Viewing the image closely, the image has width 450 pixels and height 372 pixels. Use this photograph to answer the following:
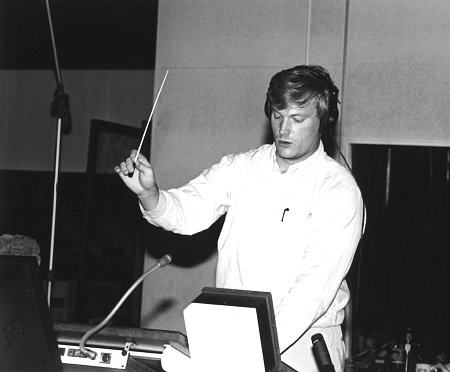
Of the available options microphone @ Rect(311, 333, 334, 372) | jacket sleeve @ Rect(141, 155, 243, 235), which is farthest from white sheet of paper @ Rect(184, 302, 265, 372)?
jacket sleeve @ Rect(141, 155, 243, 235)

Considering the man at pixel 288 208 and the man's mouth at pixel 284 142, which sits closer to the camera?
the man at pixel 288 208

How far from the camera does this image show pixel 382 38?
4.08m

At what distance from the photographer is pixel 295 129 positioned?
229 cm

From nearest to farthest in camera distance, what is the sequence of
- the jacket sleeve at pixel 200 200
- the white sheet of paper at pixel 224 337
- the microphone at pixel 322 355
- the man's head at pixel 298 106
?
the microphone at pixel 322 355 → the white sheet of paper at pixel 224 337 → the man's head at pixel 298 106 → the jacket sleeve at pixel 200 200

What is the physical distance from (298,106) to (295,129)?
2.9 inches

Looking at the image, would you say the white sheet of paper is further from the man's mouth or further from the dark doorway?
the dark doorway

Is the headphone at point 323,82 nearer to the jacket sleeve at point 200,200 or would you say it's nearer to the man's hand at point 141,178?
the jacket sleeve at point 200,200

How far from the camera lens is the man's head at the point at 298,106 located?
2.26 m

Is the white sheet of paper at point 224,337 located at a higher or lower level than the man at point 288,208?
lower

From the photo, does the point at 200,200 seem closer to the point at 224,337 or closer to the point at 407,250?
the point at 224,337

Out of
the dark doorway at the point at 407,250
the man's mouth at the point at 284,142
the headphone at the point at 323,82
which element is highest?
the headphone at the point at 323,82

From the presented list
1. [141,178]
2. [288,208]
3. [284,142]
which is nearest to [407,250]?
[288,208]

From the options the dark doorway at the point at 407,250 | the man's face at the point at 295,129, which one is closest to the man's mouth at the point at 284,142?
the man's face at the point at 295,129

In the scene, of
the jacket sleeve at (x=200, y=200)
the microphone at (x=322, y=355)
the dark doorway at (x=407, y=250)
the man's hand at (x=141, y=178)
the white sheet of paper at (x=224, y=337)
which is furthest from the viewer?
the dark doorway at (x=407, y=250)
